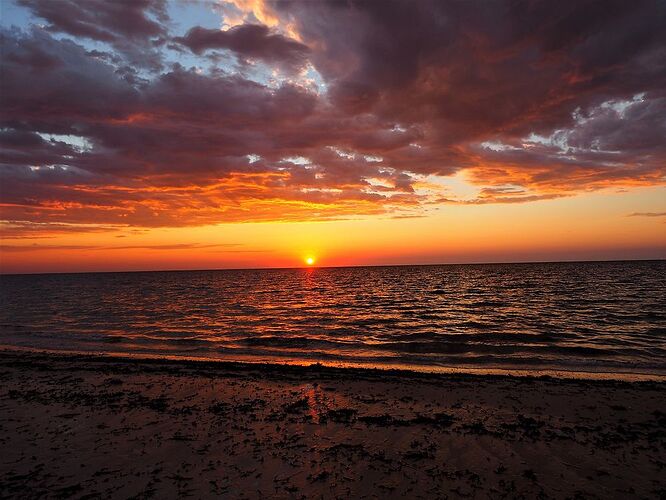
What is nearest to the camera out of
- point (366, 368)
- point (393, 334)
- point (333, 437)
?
point (333, 437)

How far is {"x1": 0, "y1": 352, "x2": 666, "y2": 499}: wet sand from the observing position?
7656 millimetres

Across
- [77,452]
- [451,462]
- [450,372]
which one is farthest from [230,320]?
[451,462]

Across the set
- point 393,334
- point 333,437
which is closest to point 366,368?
point 333,437

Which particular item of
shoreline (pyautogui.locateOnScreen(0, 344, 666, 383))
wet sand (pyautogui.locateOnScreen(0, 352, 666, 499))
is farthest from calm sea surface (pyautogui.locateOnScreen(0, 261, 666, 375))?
wet sand (pyautogui.locateOnScreen(0, 352, 666, 499))

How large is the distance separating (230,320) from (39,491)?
2681cm

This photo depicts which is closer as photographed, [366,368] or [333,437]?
[333,437]

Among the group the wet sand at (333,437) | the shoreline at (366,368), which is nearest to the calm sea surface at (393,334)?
the shoreline at (366,368)

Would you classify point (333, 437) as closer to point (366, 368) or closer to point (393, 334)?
point (366, 368)

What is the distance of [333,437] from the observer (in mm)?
9836

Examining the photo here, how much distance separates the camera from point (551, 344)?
2191 centimetres

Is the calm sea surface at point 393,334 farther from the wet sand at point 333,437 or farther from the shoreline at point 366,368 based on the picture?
the wet sand at point 333,437

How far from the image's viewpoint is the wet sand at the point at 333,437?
7.66m

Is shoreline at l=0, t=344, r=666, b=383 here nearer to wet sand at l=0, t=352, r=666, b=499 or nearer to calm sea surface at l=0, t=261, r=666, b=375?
calm sea surface at l=0, t=261, r=666, b=375

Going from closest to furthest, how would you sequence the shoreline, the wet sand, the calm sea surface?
the wet sand, the shoreline, the calm sea surface
